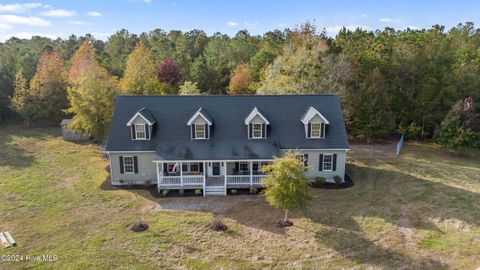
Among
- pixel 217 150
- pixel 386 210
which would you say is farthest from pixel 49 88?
pixel 386 210

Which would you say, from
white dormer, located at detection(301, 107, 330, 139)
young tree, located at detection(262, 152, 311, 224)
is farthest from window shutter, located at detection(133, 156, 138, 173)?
white dormer, located at detection(301, 107, 330, 139)

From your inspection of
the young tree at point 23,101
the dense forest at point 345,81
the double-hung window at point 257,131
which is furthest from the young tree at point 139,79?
the double-hung window at point 257,131

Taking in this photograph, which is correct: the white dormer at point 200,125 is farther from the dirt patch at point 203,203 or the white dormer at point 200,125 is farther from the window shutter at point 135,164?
the dirt patch at point 203,203

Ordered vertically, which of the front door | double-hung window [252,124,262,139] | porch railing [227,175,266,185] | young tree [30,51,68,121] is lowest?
porch railing [227,175,266,185]

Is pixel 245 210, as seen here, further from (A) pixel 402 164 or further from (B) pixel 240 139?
(A) pixel 402 164

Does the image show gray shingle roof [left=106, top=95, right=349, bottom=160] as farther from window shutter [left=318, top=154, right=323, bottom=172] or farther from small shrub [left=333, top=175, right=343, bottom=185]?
small shrub [left=333, top=175, right=343, bottom=185]

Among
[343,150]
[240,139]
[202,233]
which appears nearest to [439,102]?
[343,150]

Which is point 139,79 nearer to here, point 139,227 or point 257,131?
point 257,131
